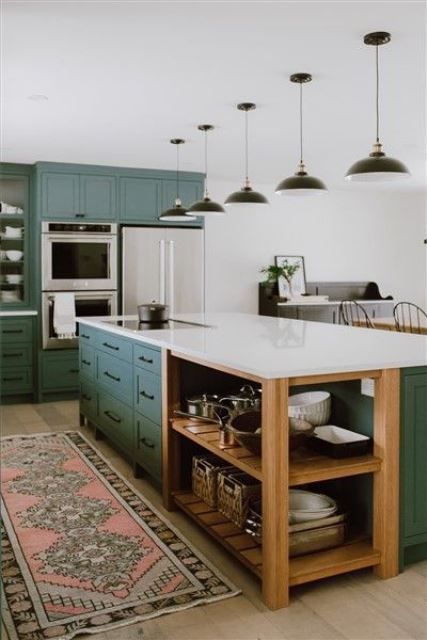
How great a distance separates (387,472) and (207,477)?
90 centimetres

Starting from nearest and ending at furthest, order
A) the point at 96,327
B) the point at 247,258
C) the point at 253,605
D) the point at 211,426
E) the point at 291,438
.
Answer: the point at 253,605, the point at 291,438, the point at 211,426, the point at 96,327, the point at 247,258

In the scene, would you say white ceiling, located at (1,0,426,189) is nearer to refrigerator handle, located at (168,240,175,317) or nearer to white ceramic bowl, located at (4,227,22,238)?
white ceramic bowl, located at (4,227,22,238)

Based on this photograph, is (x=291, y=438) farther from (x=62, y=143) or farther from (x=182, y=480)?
(x=62, y=143)

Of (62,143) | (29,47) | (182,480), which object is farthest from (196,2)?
(62,143)

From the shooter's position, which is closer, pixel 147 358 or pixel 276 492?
pixel 276 492

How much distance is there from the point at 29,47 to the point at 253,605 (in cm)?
273

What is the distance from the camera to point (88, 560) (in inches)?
108

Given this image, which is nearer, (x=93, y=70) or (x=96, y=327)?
(x=93, y=70)

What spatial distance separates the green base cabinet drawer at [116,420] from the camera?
13.0 feet

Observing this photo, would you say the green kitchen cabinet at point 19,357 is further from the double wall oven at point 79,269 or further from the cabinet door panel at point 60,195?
the cabinet door panel at point 60,195

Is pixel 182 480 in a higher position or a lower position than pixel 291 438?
lower

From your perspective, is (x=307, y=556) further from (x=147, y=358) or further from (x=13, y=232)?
(x=13, y=232)

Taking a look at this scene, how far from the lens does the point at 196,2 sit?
8.73 ft

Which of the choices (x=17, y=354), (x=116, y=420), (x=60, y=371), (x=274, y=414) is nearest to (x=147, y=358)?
(x=116, y=420)
